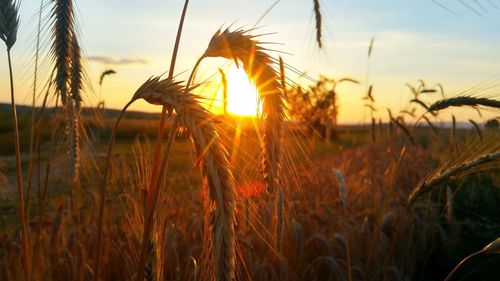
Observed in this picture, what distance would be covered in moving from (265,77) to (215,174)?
0.46 metres

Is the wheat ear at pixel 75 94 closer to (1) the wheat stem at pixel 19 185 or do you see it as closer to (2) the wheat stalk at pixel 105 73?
(1) the wheat stem at pixel 19 185

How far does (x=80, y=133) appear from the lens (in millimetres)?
2598

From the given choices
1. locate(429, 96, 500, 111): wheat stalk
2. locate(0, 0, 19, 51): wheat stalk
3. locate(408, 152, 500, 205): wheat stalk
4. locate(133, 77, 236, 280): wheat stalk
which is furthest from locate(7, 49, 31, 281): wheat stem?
locate(429, 96, 500, 111): wheat stalk

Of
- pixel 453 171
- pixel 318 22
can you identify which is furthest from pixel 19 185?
pixel 318 22

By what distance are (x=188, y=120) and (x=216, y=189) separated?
0.20 meters

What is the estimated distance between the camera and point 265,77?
160 centimetres

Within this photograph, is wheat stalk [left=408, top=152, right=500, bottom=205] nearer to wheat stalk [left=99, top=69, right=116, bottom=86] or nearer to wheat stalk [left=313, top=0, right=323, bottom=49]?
wheat stalk [left=313, top=0, right=323, bottom=49]

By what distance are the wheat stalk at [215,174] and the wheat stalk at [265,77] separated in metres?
0.22

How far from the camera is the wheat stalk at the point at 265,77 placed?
1.56 meters

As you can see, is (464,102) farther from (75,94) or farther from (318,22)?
(75,94)

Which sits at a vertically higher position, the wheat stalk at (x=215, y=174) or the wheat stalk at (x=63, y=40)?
the wheat stalk at (x=63, y=40)

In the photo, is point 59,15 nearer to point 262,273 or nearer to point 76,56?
Result: point 76,56

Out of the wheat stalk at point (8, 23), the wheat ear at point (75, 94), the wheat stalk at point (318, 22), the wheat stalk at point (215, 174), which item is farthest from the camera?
the wheat stalk at point (318, 22)

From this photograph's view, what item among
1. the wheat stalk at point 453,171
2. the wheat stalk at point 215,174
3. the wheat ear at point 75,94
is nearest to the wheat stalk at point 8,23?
the wheat ear at point 75,94
